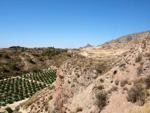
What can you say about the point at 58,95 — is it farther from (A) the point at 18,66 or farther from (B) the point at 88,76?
(A) the point at 18,66

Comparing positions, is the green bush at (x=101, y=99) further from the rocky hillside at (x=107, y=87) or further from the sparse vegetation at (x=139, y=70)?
the sparse vegetation at (x=139, y=70)

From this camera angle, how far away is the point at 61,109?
40.3ft

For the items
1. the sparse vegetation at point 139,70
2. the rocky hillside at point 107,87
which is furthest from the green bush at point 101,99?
the sparse vegetation at point 139,70

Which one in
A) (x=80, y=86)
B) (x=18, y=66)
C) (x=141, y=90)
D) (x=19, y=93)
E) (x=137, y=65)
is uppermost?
(x=137, y=65)

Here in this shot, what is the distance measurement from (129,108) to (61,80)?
9.68m

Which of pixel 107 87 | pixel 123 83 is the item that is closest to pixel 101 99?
pixel 107 87

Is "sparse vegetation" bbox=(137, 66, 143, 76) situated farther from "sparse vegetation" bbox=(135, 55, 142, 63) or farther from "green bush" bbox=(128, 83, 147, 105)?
"green bush" bbox=(128, 83, 147, 105)

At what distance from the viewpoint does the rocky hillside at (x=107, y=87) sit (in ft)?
22.9

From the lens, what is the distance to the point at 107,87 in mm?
9359

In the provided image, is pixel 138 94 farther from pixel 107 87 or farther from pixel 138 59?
pixel 138 59

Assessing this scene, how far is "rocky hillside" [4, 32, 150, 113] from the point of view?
698 cm

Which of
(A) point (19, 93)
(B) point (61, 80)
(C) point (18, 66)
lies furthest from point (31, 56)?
(B) point (61, 80)

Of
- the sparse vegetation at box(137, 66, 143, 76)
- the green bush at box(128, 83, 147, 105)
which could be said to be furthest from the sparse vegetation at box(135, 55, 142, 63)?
the green bush at box(128, 83, 147, 105)

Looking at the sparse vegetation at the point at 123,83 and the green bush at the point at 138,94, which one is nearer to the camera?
the green bush at the point at 138,94
